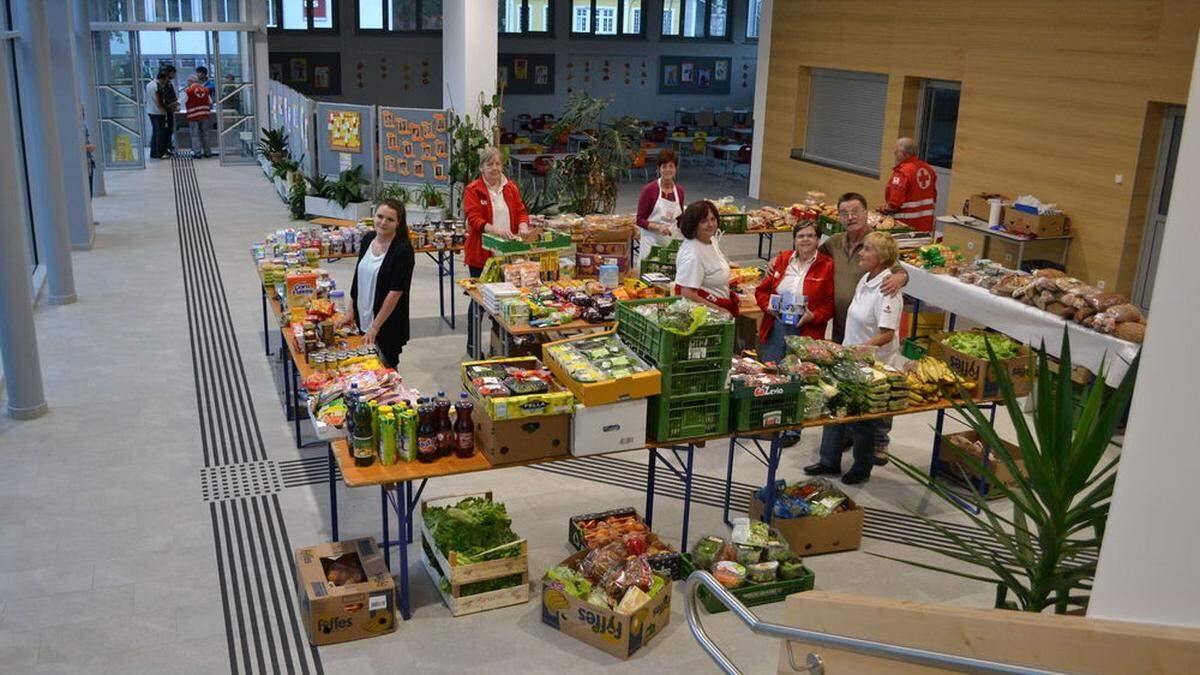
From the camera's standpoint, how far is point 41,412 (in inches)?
316

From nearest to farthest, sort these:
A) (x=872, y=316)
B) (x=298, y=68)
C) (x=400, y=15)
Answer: (x=872, y=316), (x=298, y=68), (x=400, y=15)

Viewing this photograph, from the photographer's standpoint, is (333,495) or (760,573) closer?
(760,573)

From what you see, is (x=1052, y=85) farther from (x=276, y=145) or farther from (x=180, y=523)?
(x=276, y=145)

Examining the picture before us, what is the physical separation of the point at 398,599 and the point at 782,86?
13.5m

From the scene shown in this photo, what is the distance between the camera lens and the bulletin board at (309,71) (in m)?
23.7

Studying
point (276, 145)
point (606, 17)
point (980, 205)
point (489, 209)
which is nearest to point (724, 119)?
point (606, 17)

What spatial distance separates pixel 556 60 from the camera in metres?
25.0

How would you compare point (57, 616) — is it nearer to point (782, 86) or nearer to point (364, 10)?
point (782, 86)

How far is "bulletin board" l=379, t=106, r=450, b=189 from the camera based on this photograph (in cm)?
1414

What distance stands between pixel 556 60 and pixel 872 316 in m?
19.4

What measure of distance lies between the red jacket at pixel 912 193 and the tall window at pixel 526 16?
48.5ft

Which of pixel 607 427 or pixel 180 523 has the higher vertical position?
pixel 607 427

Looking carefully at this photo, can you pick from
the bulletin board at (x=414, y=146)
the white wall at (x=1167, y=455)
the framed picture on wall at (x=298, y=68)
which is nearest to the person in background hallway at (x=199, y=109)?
the framed picture on wall at (x=298, y=68)

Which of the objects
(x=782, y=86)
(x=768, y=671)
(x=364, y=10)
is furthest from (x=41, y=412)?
(x=364, y=10)
